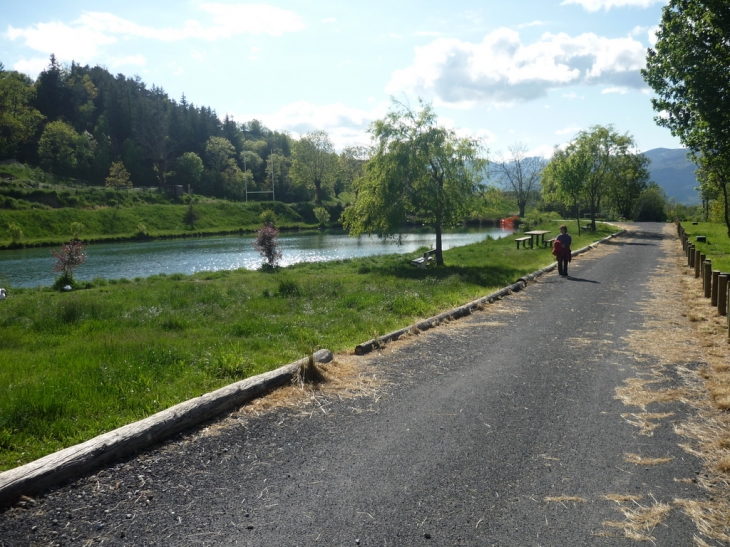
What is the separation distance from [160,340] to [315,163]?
105586 mm

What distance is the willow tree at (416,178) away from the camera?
24062mm

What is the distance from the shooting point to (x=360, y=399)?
6.88 m

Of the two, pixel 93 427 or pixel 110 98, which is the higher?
pixel 110 98

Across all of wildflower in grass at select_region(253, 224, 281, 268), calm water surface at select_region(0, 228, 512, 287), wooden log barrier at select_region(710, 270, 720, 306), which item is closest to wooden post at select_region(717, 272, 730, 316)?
wooden log barrier at select_region(710, 270, 720, 306)

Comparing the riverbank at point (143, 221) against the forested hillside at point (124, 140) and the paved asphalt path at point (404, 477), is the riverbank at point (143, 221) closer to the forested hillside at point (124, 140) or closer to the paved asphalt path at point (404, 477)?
the forested hillside at point (124, 140)

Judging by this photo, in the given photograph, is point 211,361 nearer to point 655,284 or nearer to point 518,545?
point 518,545

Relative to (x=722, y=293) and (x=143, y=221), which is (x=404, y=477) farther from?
(x=143, y=221)

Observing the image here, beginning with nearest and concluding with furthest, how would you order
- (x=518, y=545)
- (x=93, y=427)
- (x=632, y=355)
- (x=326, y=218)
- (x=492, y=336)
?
(x=518, y=545) < (x=93, y=427) < (x=632, y=355) < (x=492, y=336) < (x=326, y=218)

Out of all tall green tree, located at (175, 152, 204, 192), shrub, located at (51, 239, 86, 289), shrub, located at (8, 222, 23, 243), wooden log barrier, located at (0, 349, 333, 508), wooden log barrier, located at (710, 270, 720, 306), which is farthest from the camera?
tall green tree, located at (175, 152, 204, 192)

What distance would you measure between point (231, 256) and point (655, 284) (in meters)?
33.5

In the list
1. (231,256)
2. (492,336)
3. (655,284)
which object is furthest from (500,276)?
(231,256)

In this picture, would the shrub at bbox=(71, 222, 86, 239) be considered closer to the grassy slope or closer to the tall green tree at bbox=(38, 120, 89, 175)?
the grassy slope

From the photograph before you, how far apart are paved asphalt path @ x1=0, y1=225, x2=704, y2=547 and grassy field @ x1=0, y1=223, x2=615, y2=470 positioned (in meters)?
1.15

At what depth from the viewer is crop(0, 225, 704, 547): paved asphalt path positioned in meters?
3.97
